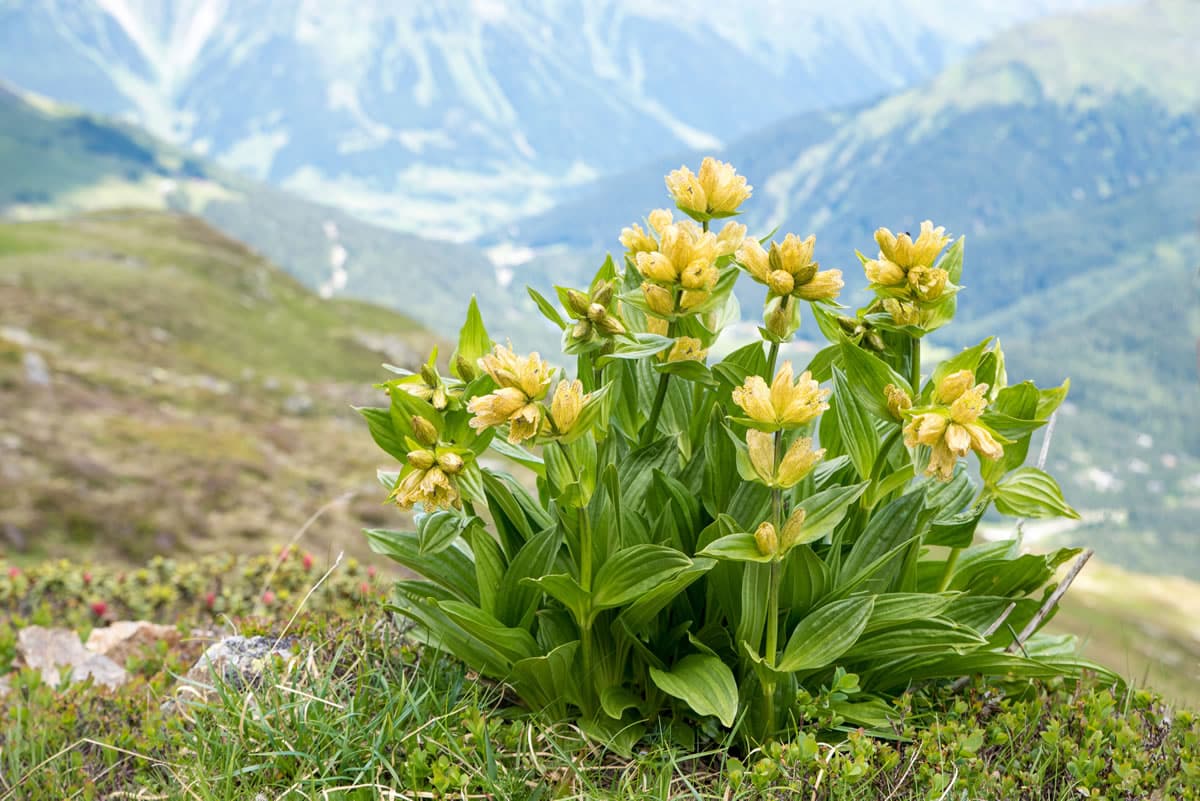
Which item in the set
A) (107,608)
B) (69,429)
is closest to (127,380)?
(69,429)

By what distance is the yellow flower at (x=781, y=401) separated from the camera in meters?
2.86

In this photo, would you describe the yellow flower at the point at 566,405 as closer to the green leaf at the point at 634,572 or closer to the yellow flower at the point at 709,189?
the green leaf at the point at 634,572

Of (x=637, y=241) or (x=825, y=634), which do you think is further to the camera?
(x=637, y=241)

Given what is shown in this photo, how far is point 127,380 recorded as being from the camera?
188ft

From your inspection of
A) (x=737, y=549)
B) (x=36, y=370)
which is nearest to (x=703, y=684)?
(x=737, y=549)

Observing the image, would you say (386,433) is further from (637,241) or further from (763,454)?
(763,454)

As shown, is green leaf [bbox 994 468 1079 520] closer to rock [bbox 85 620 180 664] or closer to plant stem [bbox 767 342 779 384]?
plant stem [bbox 767 342 779 384]

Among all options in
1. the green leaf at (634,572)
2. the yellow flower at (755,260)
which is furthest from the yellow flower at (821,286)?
the green leaf at (634,572)

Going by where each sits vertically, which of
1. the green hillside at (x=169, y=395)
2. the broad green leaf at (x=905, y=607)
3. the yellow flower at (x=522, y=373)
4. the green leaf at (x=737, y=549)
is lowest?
the green hillside at (x=169, y=395)

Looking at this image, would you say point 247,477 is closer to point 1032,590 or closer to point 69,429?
point 69,429

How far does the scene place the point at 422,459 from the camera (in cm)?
299

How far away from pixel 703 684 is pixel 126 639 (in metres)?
4.68

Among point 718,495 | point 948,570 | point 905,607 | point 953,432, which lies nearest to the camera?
point 953,432

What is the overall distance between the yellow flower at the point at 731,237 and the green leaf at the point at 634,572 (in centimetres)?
105
